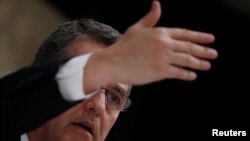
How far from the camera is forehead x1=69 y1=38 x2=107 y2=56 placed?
4.12 feet

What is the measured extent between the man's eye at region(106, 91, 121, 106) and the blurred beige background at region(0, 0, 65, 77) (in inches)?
29.8

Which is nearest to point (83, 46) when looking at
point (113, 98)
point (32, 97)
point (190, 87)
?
point (113, 98)

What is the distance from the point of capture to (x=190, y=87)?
194cm

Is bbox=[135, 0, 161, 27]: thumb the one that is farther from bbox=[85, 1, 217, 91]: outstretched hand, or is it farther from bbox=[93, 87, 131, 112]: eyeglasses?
bbox=[93, 87, 131, 112]: eyeglasses

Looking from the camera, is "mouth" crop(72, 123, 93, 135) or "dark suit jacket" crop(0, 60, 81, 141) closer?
"dark suit jacket" crop(0, 60, 81, 141)

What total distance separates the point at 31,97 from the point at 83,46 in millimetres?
615

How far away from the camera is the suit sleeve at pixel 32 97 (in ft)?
2.18

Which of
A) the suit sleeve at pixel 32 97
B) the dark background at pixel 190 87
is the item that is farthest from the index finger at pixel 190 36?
the dark background at pixel 190 87

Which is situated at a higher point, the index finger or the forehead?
the forehead

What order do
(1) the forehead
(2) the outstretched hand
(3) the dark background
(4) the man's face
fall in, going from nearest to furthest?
(2) the outstretched hand, (4) the man's face, (1) the forehead, (3) the dark background

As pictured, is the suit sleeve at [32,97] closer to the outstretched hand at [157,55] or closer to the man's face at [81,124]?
the outstretched hand at [157,55]

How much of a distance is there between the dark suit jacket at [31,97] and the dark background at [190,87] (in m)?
1.21

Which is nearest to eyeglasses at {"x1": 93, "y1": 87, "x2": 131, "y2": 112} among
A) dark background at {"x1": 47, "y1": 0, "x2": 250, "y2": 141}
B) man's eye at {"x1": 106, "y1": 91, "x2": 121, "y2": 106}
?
man's eye at {"x1": 106, "y1": 91, "x2": 121, "y2": 106}

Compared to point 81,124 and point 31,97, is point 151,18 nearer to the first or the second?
point 31,97
